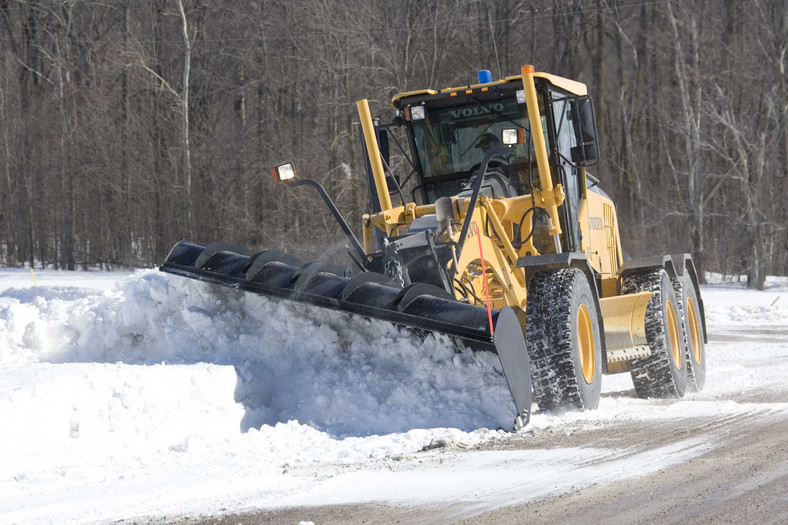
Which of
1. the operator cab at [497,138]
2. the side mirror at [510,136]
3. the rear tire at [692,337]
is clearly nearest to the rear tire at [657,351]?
the rear tire at [692,337]

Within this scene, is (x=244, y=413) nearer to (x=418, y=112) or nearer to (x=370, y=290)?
(x=370, y=290)

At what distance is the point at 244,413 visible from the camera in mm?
6582

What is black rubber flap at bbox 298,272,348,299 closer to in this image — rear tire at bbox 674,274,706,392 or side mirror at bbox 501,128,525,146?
side mirror at bbox 501,128,525,146

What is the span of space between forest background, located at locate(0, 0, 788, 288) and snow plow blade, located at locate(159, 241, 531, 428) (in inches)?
561

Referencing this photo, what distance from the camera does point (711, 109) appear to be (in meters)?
25.4

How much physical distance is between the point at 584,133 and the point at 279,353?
3022 mm

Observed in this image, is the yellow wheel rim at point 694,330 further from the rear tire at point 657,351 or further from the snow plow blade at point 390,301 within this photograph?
the snow plow blade at point 390,301

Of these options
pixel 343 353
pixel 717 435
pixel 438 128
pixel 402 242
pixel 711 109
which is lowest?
pixel 717 435

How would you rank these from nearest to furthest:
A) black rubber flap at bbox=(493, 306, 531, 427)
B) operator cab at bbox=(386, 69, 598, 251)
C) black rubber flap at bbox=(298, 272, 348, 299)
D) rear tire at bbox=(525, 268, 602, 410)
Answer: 1. black rubber flap at bbox=(493, 306, 531, 427)
2. rear tire at bbox=(525, 268, 602, 410)
3. black rubber flap at bbox=(298, 272, 348, 299)
4. operator cab at bbox=(386, 69, 598, 251)

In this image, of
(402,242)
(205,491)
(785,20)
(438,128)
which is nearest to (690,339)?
(438,128)

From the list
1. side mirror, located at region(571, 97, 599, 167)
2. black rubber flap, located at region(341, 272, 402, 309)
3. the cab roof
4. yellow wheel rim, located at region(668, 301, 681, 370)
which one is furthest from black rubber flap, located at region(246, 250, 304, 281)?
yellow wheel rim, located at region(668, 301, 681, 370)

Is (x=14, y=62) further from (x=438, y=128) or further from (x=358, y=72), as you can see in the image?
(x=438, y=128)

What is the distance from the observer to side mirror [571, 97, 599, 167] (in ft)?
24.7

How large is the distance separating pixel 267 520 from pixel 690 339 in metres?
6.42
